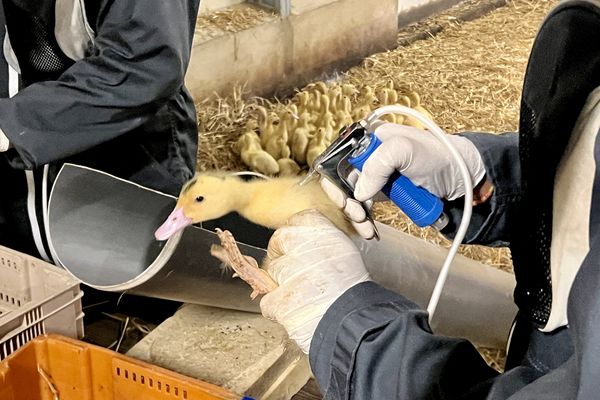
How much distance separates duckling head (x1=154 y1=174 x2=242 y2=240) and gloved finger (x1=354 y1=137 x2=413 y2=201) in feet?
0.91

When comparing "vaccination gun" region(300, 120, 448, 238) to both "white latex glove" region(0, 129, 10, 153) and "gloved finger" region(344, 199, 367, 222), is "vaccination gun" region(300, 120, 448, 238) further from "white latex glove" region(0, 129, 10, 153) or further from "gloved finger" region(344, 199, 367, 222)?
"white latex glove" region(0, 129, 10, 153)

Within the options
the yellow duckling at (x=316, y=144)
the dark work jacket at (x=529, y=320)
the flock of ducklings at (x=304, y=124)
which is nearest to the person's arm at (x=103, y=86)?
the dark work jacket at (x=529, y=320)

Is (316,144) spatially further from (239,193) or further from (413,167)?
(413,167)

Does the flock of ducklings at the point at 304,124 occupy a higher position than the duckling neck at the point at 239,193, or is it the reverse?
the duckling neck at the point at 239,193

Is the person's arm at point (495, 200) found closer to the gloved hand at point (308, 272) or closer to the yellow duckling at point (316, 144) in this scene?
the gloved hand at point (308, 272)

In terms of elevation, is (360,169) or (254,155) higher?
(360,169)

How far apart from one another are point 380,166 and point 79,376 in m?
0.58

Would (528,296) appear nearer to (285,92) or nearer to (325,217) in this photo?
(325,217)

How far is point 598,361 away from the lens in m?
0.59

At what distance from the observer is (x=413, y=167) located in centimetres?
105

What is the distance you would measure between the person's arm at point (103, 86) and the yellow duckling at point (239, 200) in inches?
11.6

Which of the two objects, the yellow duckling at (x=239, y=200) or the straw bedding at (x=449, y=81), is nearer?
the yellow duckling at (x=239, y=200)

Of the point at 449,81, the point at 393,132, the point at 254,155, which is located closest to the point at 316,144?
the point at 254,155

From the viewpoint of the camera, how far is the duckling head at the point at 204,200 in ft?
3.98
